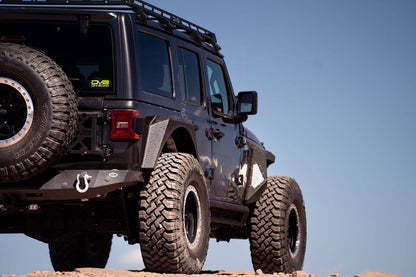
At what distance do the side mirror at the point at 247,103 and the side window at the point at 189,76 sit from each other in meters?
1.04

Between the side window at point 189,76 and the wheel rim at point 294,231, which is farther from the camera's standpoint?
the wheel rim at point 294,231

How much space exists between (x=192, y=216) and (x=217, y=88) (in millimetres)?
2114

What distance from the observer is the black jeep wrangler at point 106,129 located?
6414mm

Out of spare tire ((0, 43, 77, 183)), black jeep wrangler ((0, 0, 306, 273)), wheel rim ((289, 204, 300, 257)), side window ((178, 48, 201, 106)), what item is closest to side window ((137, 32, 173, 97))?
black jeep wrangler ((0, 0, 306, 273))

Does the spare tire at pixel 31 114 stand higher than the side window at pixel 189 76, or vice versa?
the side window at pixel 189 76

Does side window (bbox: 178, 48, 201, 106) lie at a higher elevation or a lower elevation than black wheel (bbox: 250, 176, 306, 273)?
higher

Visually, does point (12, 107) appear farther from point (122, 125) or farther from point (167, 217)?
point (167, 217)

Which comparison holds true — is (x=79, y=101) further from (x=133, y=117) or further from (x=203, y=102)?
(x=203, y=102)

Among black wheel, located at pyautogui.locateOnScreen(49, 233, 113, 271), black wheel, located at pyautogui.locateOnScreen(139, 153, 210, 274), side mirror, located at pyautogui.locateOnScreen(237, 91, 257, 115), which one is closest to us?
black wheel, located at pyautogui.locateOnScreen(139, 153, 210, 274)

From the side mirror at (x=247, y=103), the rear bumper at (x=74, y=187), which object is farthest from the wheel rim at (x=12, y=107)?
the side mirror at (x=247, y=103)

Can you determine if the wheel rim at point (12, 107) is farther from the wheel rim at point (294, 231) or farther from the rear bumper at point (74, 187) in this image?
the wheel rim at point (294, 231)

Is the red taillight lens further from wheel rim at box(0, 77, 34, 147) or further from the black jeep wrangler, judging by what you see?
wheel rim at box(0, 77, 34, 147)

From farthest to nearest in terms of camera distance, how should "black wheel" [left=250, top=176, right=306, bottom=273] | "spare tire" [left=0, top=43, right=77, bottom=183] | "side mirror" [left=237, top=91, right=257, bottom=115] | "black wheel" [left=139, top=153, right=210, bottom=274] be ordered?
"black wheel" [left=250, top=176, right=306, bottom=273]
"side mirror" [left=237, top=91, right=257, bottom=115]
"black wheel" [left=139, top=153, right=210, bottom=274]
"spare tire" [left=0, top=43, right=77, bottom=183]

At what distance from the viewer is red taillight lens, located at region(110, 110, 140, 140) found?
666 cm
